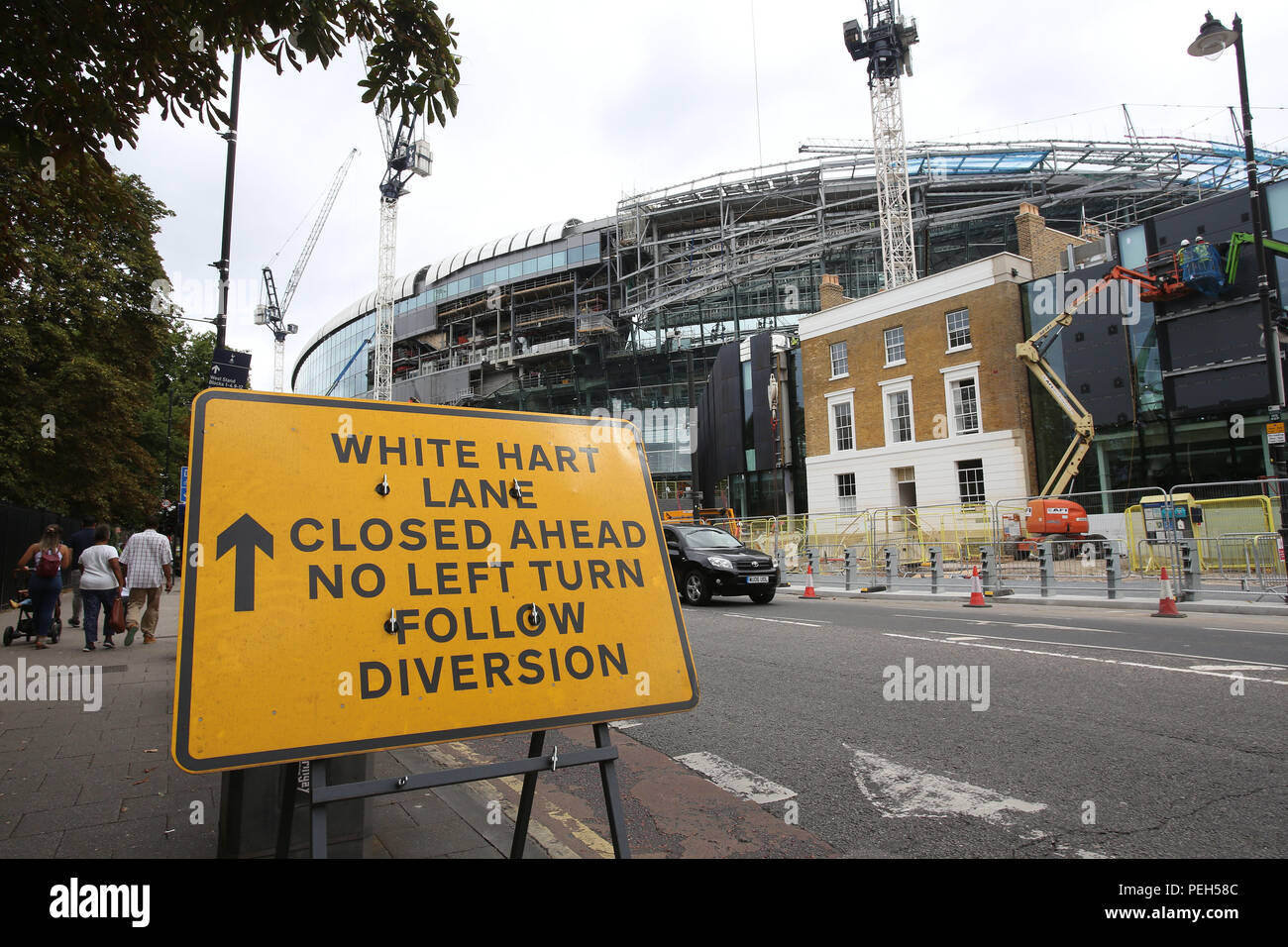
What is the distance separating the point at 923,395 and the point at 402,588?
26414mm

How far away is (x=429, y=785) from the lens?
6.75 ft

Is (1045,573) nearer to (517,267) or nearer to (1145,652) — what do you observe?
(1145,652)

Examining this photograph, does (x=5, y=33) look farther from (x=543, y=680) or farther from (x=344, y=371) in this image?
(x=344, y=371)

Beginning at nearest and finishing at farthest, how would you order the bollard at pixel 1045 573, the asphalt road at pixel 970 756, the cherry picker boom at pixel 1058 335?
1. the asphalt road at pixel 970 756
2. the bollard at pixel 1045 573
3. the cherry picker boom at pixel 1058 335

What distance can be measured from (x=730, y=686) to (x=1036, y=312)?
2260 centimetres

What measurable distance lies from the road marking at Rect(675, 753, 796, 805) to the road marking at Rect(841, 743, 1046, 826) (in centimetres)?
49

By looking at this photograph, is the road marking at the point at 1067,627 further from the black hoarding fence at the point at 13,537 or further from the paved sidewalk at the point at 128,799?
the black hoarding fence at the point at 13,537

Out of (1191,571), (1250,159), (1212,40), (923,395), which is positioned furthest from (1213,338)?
(1191,571)

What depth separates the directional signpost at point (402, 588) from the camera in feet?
6.89

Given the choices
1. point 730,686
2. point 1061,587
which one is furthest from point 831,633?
point 1061,587

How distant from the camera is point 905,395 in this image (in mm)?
27047

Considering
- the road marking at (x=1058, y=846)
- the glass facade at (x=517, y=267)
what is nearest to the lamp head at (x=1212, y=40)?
the road marking at (x=1058, y=846)

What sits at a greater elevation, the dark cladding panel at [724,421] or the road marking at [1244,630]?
the dark cladding panel at [724,421]

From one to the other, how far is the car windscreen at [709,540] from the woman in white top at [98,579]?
30.8 feet
